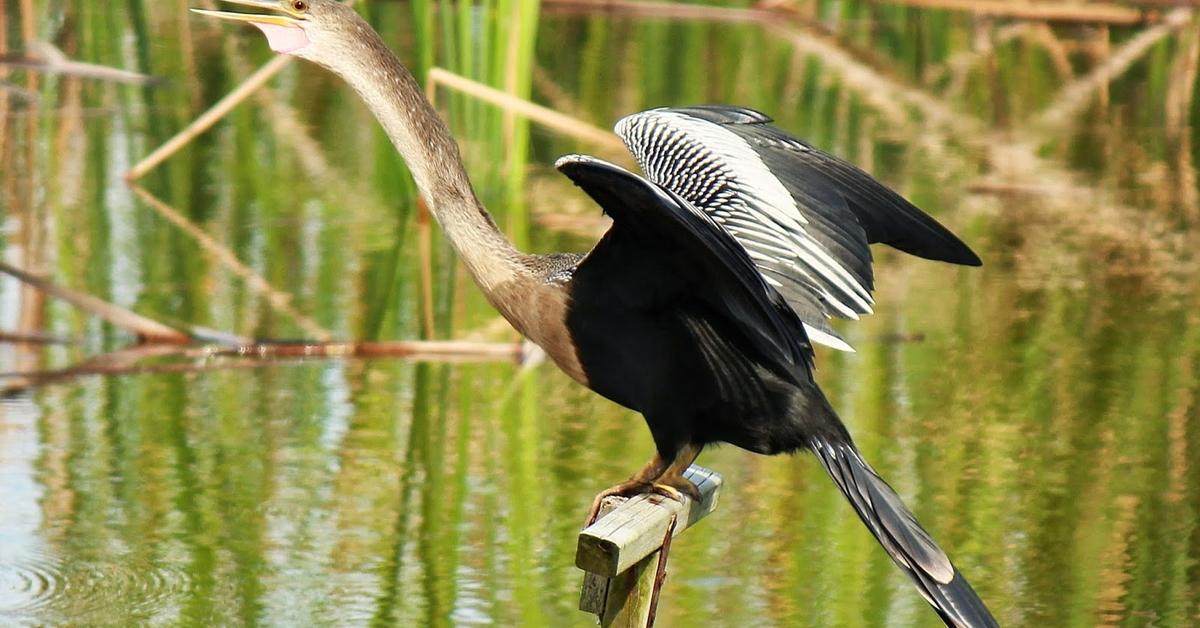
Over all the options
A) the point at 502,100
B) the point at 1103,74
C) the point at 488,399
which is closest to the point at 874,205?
the point at 488,399

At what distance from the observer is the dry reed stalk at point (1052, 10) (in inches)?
499

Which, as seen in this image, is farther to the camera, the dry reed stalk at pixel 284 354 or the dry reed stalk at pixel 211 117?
the dry reed stalk at pixel 211 117

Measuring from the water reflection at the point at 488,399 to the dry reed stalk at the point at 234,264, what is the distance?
0.08ft

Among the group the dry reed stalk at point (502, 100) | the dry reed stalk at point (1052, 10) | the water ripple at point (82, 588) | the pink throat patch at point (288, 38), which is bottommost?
the water ripple at point (82, 588)

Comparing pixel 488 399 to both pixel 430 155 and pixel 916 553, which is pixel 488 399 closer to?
pixel 430 155

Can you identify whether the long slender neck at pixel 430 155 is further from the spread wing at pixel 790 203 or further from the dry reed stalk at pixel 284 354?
the dry reed stalk at pixel 284 354

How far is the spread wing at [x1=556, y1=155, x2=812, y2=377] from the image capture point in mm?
3184

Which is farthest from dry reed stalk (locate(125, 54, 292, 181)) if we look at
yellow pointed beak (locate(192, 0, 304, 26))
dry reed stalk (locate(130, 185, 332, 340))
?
yellow pointed beak (locate(192, 0, 304, 26))

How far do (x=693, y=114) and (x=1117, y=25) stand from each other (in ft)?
31.7

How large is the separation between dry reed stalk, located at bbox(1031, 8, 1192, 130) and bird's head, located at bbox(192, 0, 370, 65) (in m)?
7.36

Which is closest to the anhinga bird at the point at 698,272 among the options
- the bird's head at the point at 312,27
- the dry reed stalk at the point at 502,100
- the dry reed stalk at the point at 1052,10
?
the bird's head at the point at 312,27

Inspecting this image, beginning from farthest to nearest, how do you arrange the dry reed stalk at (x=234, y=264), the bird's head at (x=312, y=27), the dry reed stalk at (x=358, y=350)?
the dry reed stalk at (x=234, y=264), the dry reed stalk at (x=358, y=350), the bird's head at (x=312, y=27)

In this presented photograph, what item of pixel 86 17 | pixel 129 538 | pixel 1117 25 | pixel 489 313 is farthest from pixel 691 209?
pixel 1117 25

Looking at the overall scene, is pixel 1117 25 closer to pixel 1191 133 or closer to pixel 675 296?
pixel 1191 133
